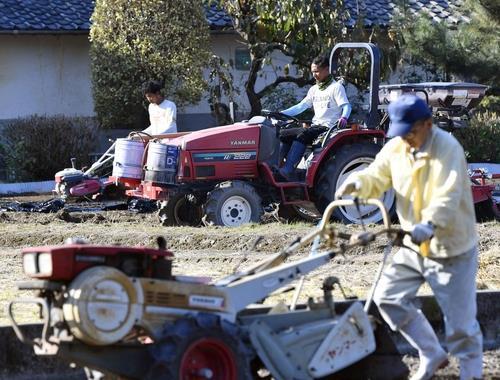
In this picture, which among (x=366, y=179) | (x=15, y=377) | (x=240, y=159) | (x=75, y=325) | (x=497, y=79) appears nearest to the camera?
(x=75, y=325)

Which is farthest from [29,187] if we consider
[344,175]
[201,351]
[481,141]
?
[201,351]

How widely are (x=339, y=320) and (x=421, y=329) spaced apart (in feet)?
1.82

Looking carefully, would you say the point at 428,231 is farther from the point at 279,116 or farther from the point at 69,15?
the point at 69,15

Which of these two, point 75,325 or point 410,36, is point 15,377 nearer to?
point 75,325

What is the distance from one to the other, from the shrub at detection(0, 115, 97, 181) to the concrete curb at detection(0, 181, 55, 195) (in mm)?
771

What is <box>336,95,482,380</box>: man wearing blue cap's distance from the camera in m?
6.15

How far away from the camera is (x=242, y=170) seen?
42.1 ft

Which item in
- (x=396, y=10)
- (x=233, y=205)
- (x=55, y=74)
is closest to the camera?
(x=233, y=205)

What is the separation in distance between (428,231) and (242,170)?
22.8ft

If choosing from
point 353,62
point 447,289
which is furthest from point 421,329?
point 353,62

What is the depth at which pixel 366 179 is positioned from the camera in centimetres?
646

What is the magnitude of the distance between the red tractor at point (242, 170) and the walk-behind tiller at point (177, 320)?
6.18m

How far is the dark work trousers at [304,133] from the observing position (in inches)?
505

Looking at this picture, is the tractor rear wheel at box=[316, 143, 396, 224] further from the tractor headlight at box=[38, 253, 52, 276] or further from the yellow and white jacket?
the tractor headlight at box=[38, 253, 52, 276]
